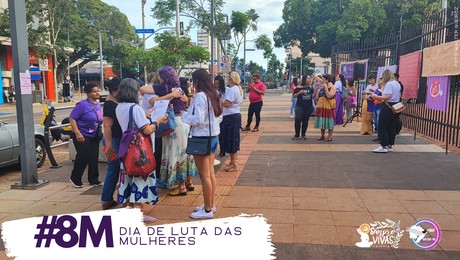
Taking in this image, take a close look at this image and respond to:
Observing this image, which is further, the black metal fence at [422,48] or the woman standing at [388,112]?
the black metal fence at [422,48]

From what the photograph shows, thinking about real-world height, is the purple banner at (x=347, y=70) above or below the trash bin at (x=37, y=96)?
above

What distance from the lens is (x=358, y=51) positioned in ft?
50.0

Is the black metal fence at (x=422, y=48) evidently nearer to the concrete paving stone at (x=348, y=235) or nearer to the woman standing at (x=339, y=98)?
the woman standing at (x=339, y=98)

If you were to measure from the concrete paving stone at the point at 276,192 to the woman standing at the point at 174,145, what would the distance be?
1.09m

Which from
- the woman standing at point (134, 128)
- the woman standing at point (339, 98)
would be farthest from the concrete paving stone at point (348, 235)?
the woman standing at point (339, 98)

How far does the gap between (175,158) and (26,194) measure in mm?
2384

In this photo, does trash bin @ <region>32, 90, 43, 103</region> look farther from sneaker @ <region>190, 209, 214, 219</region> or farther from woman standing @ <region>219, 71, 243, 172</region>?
sneaker @ <region>190, 209, 214, 219</region>

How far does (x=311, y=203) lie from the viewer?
4.93 meters

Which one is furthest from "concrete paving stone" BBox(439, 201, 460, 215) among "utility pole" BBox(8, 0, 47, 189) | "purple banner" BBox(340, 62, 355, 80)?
"purple banner" BBox(340, 62, 355, 80)

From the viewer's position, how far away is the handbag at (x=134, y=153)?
4.14m

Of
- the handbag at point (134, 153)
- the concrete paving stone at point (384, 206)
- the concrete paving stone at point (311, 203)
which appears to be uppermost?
the handbag at point (134, 153)

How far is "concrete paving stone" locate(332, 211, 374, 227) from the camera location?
4.26 metres

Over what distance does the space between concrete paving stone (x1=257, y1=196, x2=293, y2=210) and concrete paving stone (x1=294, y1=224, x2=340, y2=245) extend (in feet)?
2.03

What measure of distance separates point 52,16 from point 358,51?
25.1 meters
